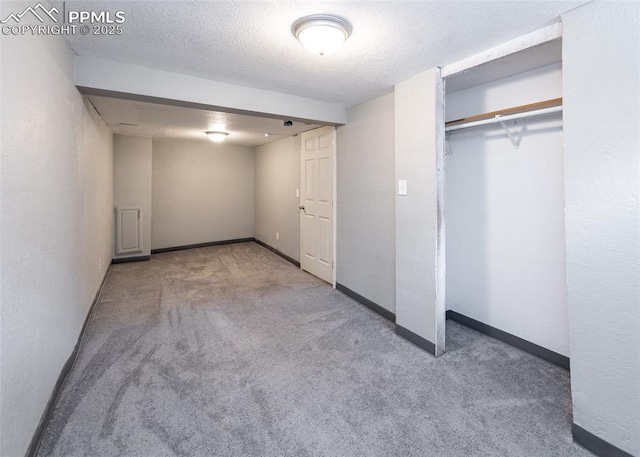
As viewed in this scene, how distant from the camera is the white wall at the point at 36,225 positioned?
129 centimetres

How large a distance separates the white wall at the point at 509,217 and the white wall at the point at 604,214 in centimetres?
81

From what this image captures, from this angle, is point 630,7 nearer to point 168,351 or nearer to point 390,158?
point 390,158

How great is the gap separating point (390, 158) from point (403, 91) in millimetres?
601

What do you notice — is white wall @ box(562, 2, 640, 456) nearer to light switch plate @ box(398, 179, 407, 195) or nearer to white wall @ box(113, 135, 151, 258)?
light switch plate @ box(398, 179, 407, 195)

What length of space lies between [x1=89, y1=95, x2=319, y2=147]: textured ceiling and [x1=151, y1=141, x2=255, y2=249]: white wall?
2.31 ft

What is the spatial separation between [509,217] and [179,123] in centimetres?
405

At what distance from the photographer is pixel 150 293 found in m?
3.82

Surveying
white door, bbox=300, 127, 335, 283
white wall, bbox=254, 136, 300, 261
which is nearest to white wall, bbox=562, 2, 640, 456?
white door, bbox=300, 127, 335, 283

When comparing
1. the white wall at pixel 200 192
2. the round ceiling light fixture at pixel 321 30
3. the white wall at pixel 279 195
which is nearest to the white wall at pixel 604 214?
the round ceiling light fixture at pixel 321 30

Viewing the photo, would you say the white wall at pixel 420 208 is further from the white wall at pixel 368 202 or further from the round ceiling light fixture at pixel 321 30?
the round ceiling light fixture at pixel 321 30

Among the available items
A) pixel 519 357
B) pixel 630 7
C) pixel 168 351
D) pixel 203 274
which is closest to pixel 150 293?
pixel 203 274

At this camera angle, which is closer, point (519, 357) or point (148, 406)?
point (148, 406)

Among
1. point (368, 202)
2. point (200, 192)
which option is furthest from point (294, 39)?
point (200, 192)

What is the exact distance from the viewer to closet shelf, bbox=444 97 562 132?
212 centimetres
